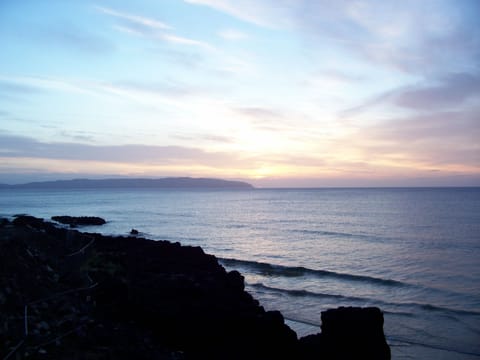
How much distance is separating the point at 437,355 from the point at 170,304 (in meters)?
8.94

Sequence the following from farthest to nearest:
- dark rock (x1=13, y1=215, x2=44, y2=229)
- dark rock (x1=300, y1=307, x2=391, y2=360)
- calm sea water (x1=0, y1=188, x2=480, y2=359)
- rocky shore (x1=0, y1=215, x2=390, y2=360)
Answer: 1. dark rock (x1=13, y1=215, x2=44, y2=229)
2. calm sea water (x1=0, y1=188, x2=480, y2=359)
3. dark rock (x1=300, y1=307, x2=391, y2=360)
4. rocky shore (x1=0, y1=215, x2=390, y2=360)

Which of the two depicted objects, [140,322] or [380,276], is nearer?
[140,322]

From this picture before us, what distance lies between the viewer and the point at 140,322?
1073cm

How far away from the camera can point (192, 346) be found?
9.76 metres

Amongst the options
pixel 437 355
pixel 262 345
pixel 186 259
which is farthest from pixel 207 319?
pixel 186 259

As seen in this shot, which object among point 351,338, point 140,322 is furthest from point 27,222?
point 351,338

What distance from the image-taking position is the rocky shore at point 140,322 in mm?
8188

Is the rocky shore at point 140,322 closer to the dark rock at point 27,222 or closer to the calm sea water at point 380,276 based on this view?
the calm sea water at point 380,276

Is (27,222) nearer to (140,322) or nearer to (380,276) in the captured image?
(140,322)

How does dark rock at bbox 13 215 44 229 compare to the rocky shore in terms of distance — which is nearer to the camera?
the rocky shore

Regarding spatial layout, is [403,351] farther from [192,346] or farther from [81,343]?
[81,343]

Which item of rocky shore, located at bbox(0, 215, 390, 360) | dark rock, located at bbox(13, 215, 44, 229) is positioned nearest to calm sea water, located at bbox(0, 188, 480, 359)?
rocky shore, located at bbox(0, 215, 390, 360)

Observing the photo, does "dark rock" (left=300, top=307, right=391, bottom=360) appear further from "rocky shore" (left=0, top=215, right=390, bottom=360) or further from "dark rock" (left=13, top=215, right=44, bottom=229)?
"dark rock" (left=13, top=215, right=44, bottom=229)

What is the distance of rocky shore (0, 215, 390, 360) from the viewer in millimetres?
8188
